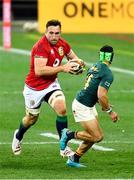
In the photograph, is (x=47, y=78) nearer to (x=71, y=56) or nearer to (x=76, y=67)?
(x=71, y=56)

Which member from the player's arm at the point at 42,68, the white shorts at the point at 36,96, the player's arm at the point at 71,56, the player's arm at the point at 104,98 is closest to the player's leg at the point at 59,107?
the white shorts at the point at 36,96

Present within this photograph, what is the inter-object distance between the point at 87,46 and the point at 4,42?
127 inches

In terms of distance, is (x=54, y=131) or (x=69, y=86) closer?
(x=54, y=131)

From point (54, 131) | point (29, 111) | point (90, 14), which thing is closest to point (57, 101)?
point (29, 111)

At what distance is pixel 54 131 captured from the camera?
730 inches

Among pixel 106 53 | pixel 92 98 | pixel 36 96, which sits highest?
pixel 106 53

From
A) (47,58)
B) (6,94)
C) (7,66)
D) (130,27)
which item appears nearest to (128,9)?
(130,27)

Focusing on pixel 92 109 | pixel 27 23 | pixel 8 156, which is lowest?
pixel 27 23

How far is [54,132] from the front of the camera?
726 inches

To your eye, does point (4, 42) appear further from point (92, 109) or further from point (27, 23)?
point (92, 109)

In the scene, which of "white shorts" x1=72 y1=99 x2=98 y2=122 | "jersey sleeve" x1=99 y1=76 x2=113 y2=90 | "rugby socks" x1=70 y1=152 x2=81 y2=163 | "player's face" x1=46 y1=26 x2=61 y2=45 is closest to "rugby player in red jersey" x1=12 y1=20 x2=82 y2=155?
"player's face" x1=46 y1=26 x2=61 y2=45

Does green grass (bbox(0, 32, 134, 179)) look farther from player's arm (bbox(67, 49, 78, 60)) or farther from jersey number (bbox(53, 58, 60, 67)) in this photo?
player's arm (bbox(67, 49, 78, 60))

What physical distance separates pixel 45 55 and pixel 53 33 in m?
0.39

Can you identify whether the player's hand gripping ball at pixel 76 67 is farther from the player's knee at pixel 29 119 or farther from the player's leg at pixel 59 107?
the player's knee at pixel 29 119
